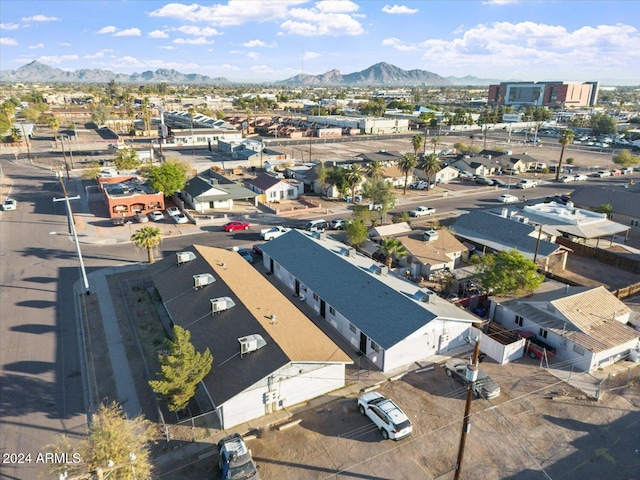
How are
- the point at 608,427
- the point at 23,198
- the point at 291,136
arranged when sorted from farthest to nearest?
the point at 291,136, the point at 23,198, the point at 608,427

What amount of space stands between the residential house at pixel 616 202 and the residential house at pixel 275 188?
145 feet

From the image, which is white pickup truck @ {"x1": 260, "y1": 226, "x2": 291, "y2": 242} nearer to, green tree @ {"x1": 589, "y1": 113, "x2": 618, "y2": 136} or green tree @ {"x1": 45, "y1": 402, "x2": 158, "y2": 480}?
green tree @ {"x1": 45, "y1": 402, "x2": 158, "y2": 480}

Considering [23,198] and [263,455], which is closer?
[263,455]

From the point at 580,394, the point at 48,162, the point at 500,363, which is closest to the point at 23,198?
the point at 48,162

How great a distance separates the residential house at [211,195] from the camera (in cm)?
6438

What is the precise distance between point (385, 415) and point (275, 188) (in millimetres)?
53124

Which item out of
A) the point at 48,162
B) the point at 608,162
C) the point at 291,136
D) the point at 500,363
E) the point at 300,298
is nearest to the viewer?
the point at 500,363

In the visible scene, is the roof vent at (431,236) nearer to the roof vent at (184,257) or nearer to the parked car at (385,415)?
the roof vent at (184,257)

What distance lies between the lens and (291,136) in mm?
146250

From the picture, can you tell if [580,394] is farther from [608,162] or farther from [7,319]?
[608,162]

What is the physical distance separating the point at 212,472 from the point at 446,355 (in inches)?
705

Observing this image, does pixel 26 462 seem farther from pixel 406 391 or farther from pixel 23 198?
pixel 23 198

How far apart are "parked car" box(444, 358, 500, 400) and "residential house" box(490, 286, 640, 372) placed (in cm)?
699

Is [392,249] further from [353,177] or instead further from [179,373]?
[353,177]
